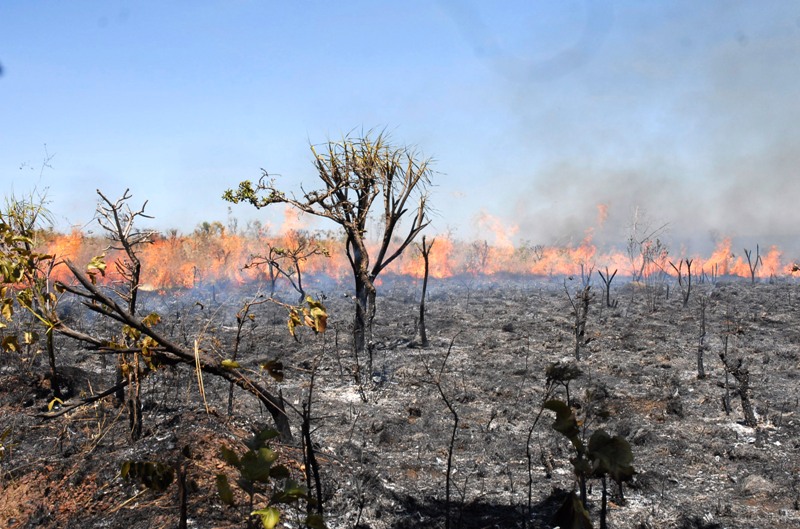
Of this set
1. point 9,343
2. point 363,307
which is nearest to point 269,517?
point 9,343

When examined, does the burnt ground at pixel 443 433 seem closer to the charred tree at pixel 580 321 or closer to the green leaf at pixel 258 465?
the charred tree at pixel 580 321

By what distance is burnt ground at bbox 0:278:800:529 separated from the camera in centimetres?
553

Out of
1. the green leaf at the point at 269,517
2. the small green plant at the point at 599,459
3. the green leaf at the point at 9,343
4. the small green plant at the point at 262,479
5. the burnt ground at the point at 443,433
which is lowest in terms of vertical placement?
the burnt ground at the point at 443,433

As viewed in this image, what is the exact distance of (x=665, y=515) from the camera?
6367 mm

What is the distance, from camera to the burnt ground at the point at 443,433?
18.1 ft

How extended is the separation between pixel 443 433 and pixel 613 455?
6988mm

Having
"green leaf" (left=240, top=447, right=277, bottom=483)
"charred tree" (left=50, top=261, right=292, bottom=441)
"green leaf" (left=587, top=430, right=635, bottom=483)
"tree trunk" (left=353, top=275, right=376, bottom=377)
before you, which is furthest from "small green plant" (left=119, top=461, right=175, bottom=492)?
"tree trunk" (left=353, top=275, right=376, bottom=377)

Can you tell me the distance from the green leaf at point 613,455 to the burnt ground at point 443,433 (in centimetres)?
126

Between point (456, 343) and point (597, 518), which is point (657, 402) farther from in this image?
point (456, 343)

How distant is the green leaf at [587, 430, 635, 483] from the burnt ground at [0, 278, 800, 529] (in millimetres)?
1259

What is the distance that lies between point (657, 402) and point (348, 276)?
36.0 metres

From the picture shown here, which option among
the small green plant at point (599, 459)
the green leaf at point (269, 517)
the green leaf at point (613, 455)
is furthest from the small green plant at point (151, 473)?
the green leaf at point (613, 455)

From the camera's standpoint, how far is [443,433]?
9.52m

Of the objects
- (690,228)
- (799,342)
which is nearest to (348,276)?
(799,342)
